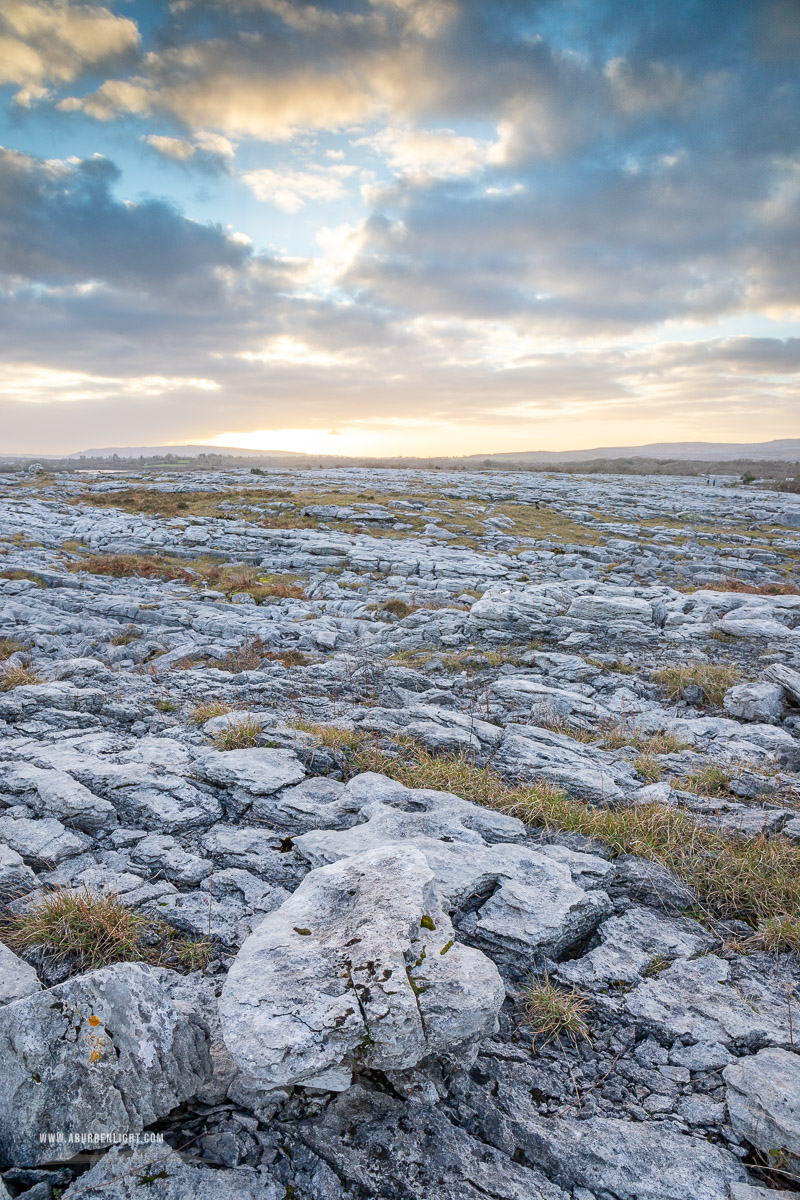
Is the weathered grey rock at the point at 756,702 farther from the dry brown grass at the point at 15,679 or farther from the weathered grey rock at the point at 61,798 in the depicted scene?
the dry brown grass at the point at 15,679

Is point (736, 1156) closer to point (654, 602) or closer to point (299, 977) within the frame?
point (299, 977)

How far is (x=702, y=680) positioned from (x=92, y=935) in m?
10.8

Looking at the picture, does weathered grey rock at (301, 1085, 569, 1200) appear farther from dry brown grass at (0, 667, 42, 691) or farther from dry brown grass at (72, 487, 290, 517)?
dry brown grass at (72, 487, 290, 517)

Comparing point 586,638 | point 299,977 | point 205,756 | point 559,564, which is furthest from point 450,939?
point 559,564

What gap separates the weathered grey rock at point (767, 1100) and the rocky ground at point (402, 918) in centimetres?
2

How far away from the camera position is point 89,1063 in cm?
313

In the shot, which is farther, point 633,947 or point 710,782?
point 710,782

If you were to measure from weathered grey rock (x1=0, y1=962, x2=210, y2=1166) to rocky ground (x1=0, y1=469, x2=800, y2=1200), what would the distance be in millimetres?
15

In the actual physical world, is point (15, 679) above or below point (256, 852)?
above

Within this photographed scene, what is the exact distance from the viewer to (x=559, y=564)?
84.8 ft

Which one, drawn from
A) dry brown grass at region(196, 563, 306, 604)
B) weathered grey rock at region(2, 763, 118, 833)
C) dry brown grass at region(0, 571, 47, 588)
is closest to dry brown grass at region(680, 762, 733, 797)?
weathered grey rock at region(2, 763, 118, 833)

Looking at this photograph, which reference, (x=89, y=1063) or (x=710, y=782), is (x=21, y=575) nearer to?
(x=89, y=1063)

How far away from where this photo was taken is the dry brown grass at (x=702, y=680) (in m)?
10.9

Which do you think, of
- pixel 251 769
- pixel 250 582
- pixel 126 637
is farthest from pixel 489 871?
pixel 250 582
